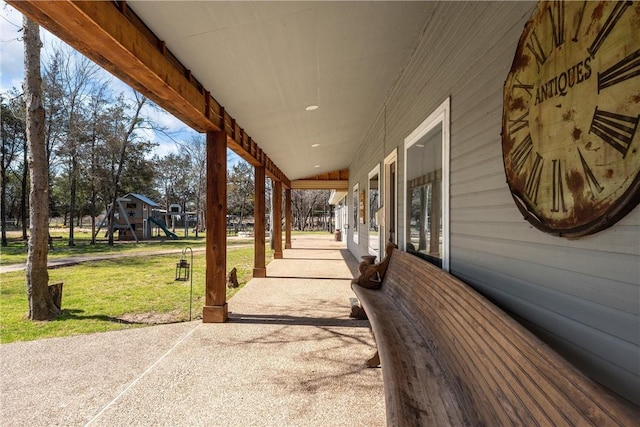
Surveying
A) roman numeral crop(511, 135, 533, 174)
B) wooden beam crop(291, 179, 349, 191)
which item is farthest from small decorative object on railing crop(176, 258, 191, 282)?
roman numeral crop(511, 135, 533, 174)

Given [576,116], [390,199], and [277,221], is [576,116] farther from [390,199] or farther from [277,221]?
[277,221]

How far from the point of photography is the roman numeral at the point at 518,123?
147cm

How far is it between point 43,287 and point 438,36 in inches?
231

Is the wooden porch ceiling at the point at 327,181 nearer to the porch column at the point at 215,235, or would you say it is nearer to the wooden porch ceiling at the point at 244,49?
the wooden porch ceiling at the point at 244,49

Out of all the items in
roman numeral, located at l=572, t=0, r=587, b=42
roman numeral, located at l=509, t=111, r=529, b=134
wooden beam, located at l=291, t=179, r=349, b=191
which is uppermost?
wooden beam, located at l=291, t=179, r=349, b=191

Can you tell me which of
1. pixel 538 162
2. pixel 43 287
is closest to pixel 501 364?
pixel 538 162

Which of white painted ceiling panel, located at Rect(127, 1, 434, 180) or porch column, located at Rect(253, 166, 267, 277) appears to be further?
porch column, located at Rect(253, 166, 267, 277)

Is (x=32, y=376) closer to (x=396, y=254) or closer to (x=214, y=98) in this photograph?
(x=214, y=98)

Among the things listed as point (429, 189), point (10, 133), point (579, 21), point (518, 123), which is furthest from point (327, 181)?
point (10, 133)

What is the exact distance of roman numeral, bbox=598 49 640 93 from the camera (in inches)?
37.0

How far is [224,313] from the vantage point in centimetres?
417

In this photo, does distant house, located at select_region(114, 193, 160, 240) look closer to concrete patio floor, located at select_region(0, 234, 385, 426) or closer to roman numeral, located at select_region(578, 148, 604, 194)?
concrete patio floor, located at select_region(0, 234, 385, 426)

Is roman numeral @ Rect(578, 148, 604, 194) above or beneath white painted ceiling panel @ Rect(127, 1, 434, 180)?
beneath

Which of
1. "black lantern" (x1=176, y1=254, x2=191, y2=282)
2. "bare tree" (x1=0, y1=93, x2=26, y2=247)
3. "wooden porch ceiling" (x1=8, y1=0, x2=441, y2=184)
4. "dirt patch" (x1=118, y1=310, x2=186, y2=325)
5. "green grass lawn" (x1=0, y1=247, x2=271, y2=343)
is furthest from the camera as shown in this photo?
"bare tree" (x1=0, y1=93, x2=26, y2=247)
